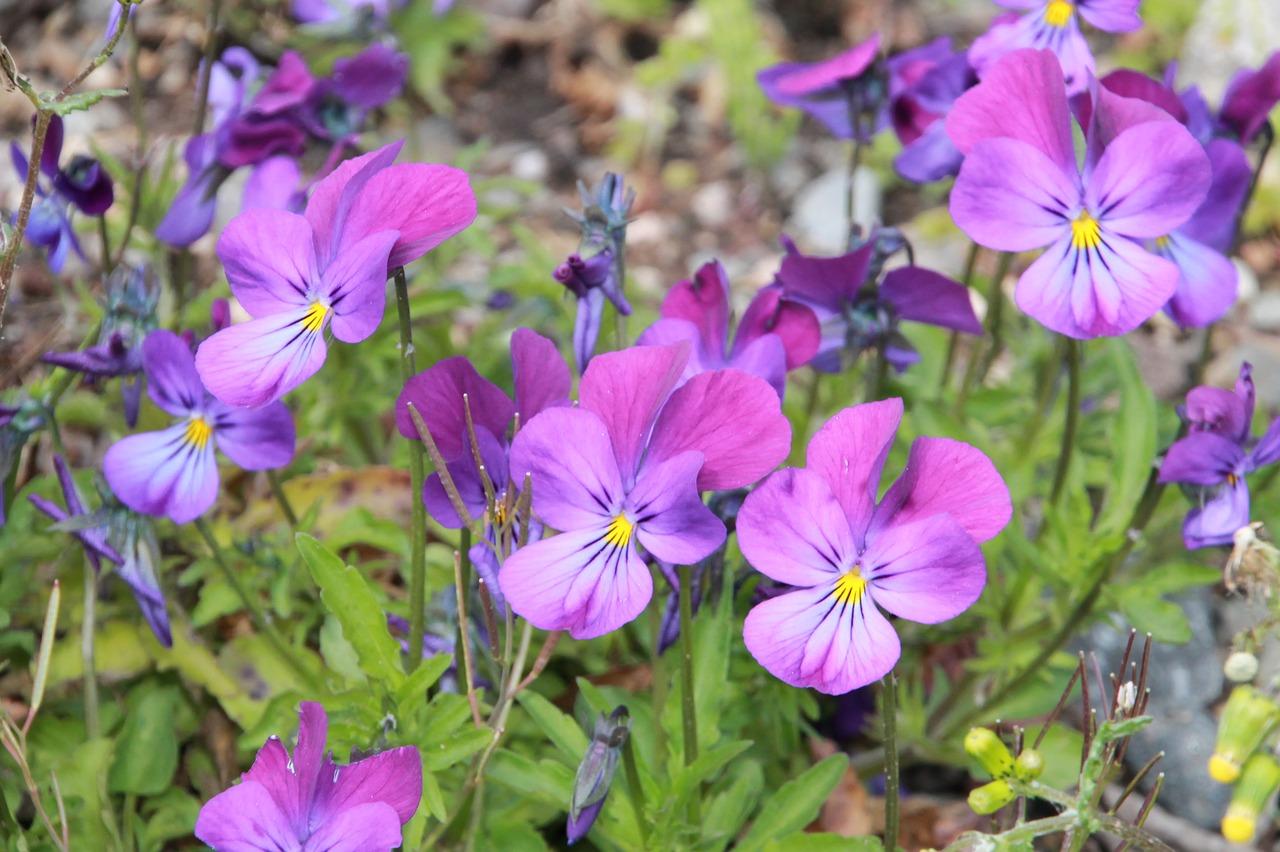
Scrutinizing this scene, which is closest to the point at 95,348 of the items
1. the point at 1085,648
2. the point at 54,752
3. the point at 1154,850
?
the point at 54,752

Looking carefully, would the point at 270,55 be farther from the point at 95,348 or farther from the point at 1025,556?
the point at 1025,556

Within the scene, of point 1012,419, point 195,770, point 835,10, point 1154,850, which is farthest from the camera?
point 835,10

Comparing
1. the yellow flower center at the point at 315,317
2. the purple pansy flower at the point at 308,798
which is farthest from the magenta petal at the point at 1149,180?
the purple pansy flower at the point at 308,798

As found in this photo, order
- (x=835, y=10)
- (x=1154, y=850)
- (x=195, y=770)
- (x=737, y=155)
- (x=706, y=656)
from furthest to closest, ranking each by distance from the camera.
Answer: (x=835, y=10) → (x=737, y=155) → (x=195, y=770) → (x=706, y=656) → (x=1154, y=850)

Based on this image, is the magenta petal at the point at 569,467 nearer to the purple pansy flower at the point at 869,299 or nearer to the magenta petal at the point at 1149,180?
the purple pansy flower at the point at 869,299

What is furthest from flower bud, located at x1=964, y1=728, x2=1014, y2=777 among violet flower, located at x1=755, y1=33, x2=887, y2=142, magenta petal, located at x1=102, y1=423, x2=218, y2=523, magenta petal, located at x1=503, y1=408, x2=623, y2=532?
violet flower, located at x1=755, y1=33, x2=887, y2=142

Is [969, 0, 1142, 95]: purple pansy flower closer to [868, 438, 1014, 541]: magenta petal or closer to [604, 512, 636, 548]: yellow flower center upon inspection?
[868, 438, 1014, 541]: magenta petal

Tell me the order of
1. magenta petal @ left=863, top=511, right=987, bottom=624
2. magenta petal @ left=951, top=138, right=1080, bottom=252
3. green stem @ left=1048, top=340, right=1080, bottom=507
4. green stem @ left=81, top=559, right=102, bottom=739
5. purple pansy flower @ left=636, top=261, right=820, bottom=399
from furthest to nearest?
green stem @ left=81, top=559, right=102, bottom=739 < green stem @ left=1048, top=340, right=1080, bottom=507 < purple pansy flower @ left=636, top=261, right=820, bottom=399 < magenta petal @ left=951, top=138, right=1080, bottom=252 < magenta petal @ left=863, top=511, right=987, bottom=624
